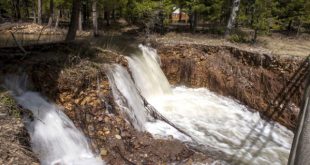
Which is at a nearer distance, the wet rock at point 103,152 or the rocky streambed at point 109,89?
the wet rock at point 103,152

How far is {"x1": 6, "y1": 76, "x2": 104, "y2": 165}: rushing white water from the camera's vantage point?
5.32m

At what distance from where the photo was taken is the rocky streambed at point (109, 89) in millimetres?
6129

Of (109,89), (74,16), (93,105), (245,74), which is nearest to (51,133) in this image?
(93,105)

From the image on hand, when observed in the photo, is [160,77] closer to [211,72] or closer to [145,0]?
[211,72]

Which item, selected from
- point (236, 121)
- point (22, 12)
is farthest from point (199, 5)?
point (22, 12)

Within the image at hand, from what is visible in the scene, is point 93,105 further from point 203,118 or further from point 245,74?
point 245,74

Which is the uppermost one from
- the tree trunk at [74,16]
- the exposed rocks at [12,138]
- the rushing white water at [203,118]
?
the tree trunk at [74,16]

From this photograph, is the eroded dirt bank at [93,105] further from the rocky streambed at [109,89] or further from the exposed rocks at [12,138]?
the exposed rocks at [12,138]

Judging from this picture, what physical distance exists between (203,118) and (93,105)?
3.69 m

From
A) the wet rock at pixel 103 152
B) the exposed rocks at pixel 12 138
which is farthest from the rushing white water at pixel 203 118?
the exposed rocks at pixel 12 138

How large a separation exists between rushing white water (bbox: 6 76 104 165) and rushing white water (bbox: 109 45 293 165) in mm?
1522

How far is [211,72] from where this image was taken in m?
11.5

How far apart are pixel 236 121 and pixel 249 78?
228 centimetres

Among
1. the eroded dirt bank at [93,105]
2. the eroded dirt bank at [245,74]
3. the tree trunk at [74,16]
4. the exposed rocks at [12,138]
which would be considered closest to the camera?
the exposed rocks at [12,138]
